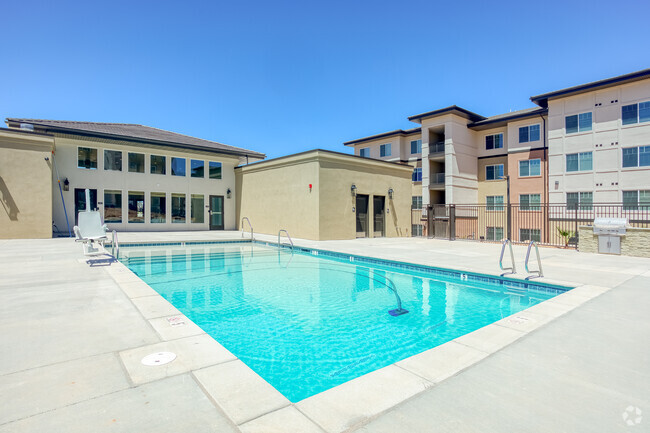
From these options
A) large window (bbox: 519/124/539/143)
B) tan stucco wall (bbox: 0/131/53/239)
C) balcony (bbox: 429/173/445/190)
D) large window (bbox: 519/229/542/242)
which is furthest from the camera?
balcony (bbox: 429/173/445/190)

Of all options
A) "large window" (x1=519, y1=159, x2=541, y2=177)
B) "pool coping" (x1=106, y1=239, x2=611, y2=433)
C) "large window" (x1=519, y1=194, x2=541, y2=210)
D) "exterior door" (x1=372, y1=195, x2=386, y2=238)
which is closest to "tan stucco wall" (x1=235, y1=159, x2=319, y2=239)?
"exterior door" (x1=372, y1=195, x2=386, y2=238)

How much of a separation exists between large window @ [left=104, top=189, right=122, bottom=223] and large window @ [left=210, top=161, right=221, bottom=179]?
16.0 ft

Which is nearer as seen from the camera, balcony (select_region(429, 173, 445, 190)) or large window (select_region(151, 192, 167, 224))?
large window (select_region(151, 192, 167, 224))

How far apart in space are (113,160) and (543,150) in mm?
26414

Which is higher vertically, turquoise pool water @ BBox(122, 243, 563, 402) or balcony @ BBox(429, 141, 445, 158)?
balcony @ BBox(429, 141, 445, 158)

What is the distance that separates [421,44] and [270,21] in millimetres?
6960

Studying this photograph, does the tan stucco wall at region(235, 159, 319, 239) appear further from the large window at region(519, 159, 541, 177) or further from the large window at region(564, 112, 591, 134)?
the large window at region(564, 112, 591, 134)

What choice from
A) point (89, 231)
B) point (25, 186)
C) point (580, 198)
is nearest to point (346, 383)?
point (89, 231)

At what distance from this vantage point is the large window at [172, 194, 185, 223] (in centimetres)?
1823

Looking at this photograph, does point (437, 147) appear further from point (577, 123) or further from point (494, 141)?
point (577, 123)

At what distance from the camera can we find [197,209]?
19.0m

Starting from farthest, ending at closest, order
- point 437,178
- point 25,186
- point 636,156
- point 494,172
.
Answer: point 437,178
point 494,172
point 636,156
point 25,186

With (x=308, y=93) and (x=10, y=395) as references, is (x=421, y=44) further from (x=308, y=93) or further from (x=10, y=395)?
(x=10, y=395)

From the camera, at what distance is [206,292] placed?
6.38 meters
